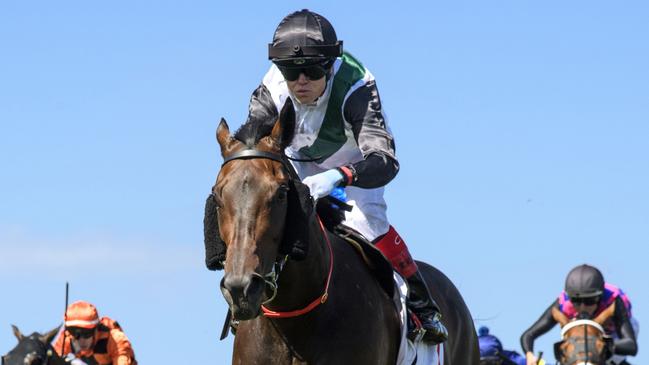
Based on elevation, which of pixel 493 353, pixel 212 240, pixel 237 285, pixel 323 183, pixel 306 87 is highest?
pixel 306 87

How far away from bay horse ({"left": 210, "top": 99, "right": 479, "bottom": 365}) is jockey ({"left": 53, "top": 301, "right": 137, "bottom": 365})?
10051 millimetres

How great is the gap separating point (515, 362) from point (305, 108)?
45.3ft

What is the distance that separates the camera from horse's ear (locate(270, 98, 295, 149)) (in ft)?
34.2

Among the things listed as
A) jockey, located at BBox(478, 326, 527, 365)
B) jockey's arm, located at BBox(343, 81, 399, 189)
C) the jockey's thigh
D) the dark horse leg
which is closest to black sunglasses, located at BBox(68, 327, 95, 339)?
jockey, located at BBox(478, 326, 527, 365)

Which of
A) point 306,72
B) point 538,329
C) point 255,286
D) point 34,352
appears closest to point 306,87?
point 306,72

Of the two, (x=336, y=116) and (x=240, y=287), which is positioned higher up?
(x=336, y=116)

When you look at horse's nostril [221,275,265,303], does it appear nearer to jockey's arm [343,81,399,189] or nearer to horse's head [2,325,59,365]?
jockey's arm [343,81,399,189]

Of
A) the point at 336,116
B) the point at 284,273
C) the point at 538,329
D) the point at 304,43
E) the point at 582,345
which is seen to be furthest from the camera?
the point at 538,329

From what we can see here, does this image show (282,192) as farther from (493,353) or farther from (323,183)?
(493,353)

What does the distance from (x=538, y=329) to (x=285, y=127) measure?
7639 mm

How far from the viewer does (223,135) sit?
414 inches

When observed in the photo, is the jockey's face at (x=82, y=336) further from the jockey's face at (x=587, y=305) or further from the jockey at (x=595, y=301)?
the jockey's face at (x=587, y=305)

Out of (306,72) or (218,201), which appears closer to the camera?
(218,201)

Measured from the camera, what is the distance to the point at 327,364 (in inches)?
415
